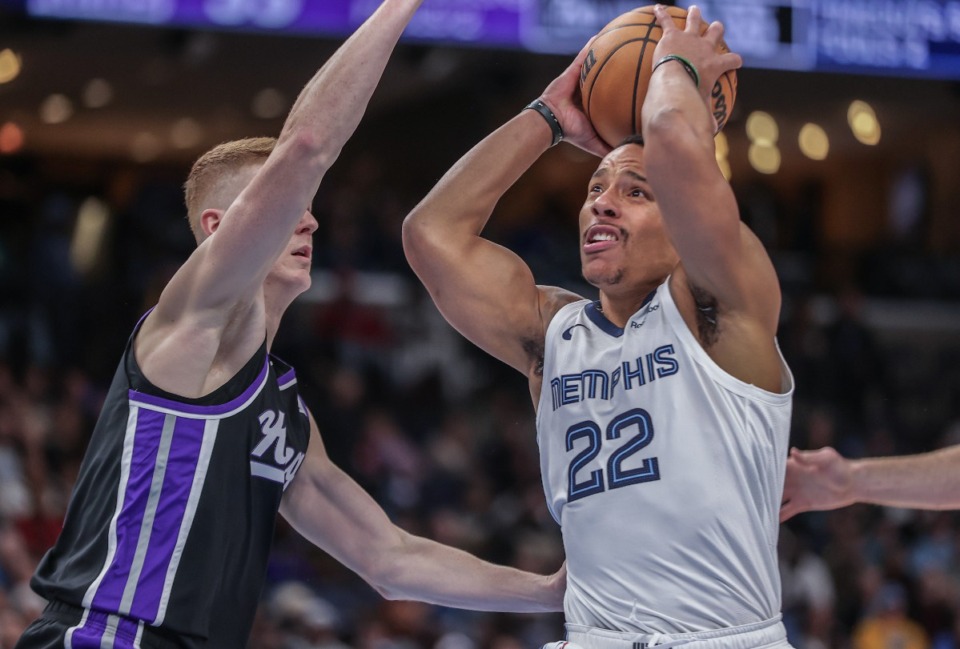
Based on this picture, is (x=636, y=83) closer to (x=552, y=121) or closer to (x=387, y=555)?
(x=552, y=121)

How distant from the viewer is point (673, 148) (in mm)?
3865

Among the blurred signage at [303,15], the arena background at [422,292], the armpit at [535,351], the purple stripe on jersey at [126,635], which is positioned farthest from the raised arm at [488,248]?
the blurred signage at [303,15]

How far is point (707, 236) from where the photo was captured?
3863 millimetres

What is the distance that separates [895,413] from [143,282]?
863 cm

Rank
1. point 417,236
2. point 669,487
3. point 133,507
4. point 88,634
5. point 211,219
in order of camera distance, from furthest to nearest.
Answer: point 417,236 < point 211,219 < point 669,487 < point 133,507 < point 88,634

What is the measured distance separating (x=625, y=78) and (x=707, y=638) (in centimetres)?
194

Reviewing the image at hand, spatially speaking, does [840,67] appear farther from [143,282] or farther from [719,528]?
[719,528]

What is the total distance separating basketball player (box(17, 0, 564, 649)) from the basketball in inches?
36.2

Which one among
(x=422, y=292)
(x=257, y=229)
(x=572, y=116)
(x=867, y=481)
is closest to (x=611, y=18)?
(x=422, y=292)

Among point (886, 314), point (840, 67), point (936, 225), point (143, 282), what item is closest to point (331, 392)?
point (143, 282)

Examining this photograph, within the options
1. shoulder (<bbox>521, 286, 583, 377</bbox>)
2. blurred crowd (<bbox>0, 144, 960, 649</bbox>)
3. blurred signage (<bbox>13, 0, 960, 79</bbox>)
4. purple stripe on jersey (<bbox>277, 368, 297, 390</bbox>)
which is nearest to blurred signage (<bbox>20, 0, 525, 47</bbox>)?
blurred signage (<bbox>13, 0, 960, 79</bbox>)

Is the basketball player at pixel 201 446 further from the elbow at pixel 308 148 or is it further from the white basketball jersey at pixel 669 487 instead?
the white basketball jersey at pixel 669 487

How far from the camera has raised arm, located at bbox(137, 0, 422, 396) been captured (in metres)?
3.76

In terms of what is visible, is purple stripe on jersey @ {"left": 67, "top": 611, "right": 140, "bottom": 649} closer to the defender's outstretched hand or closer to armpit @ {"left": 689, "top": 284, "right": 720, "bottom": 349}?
armpit @ {"left": 689, "top": 284, "right": 720, "bottom": 349}
